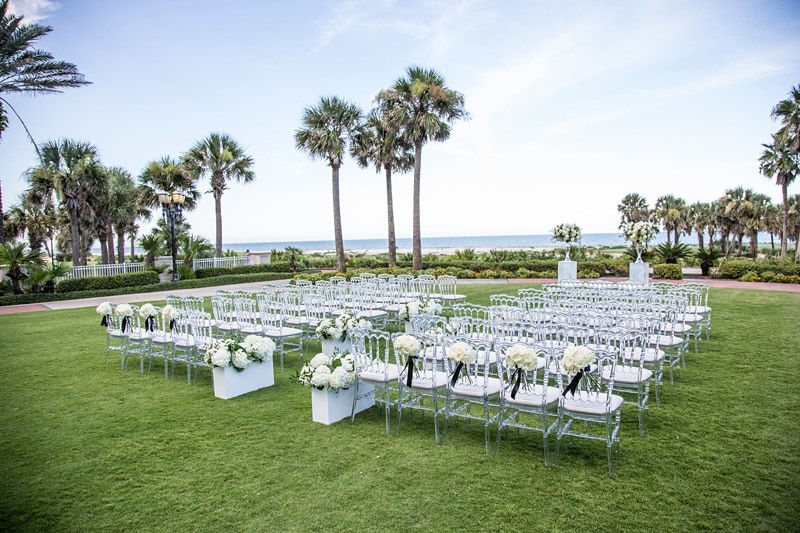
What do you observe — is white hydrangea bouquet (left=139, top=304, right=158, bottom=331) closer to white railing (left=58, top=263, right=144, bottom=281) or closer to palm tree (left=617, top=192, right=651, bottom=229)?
white railing (left=58, top=263, right=144, bottom=281)

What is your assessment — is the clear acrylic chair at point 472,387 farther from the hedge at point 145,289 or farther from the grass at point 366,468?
the hedge at point 145,289

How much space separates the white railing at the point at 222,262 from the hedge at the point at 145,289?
208cm

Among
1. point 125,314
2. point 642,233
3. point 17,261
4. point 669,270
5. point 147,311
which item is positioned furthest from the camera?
point 669,270

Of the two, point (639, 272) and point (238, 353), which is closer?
point (238, 353)

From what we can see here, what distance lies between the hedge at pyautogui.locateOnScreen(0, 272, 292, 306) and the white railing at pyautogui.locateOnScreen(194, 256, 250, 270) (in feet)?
6.83

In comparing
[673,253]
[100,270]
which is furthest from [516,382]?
[100,270]

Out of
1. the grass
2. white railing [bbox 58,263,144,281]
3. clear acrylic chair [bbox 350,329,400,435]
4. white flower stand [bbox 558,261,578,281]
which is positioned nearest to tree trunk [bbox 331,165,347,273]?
white railing [bbox 58,263,144,281]

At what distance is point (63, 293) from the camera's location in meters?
18.7

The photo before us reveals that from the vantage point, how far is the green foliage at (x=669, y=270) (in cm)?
2000

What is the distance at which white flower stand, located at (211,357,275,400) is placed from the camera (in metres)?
6.71

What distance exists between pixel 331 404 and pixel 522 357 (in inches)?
93.6

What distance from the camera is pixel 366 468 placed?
4480 mm

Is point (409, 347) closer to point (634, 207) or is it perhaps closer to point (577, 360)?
point (577, 360)

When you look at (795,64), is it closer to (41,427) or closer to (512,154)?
(41,427)
